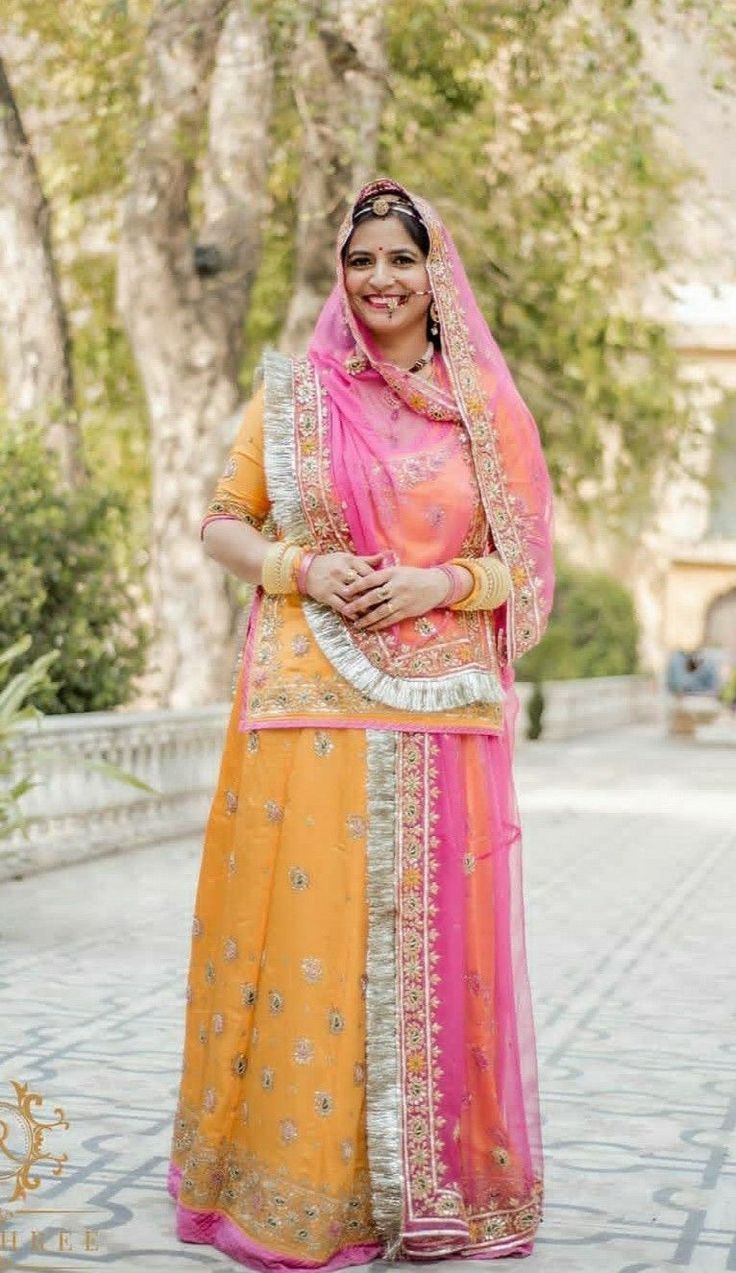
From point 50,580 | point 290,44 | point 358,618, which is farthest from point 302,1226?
point 290,44

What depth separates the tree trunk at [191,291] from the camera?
12125 millimetres

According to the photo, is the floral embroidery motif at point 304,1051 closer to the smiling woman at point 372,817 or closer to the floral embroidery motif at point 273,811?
the smiling woman at point 372,817

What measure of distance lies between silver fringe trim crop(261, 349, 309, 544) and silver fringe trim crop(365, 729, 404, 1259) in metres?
0.42

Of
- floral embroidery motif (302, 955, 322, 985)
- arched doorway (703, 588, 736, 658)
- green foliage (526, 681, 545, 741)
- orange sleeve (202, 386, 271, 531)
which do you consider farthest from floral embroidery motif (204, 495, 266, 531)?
arched doorway (703, 588, 736, 658)

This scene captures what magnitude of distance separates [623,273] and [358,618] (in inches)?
500

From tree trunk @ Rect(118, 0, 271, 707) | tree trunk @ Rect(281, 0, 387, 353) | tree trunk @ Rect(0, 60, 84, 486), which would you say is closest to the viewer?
tree trunk @ Rect(281, 0, 387, 353)

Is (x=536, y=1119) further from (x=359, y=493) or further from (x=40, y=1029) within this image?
(x=40, y=1029)

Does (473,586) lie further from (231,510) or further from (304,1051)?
(304,1051)

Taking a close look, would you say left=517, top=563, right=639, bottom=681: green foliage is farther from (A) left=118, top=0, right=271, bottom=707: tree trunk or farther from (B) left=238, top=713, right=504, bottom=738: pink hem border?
(B) left=238, top=713, right=504, bottom=738: pink hem border

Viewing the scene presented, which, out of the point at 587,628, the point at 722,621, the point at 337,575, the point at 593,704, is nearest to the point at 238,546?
the point at 337,575

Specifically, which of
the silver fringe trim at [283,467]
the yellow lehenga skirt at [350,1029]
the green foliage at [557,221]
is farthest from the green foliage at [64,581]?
the yellow lehenga skirt at [350,1029]

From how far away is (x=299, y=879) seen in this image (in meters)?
3.59

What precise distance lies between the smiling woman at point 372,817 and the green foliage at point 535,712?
18.3 m

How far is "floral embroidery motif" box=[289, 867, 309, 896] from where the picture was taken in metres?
3.59
